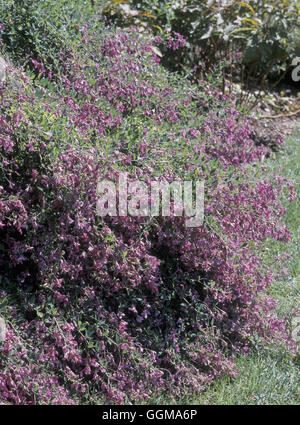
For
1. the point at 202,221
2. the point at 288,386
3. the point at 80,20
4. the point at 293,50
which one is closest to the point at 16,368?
the point at 202,221

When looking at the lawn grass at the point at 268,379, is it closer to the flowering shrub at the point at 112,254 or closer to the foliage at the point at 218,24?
the flowering shrub at the point at 112,254

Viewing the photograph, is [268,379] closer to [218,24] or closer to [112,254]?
[112,254]

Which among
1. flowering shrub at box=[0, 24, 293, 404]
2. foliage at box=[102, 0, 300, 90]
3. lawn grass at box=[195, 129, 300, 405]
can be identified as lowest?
lawn grass at box=[195, 129, 300, 405]

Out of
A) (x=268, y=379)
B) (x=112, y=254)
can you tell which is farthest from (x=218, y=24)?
(x=268, y=379)

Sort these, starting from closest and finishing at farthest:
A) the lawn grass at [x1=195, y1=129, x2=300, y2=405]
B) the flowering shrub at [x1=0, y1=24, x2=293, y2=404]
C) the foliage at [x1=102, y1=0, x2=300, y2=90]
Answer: the flowering shrub at [x1=0, y1=24, x2=293, y2=404] < the lawn grass at [x1=195, y1=129, x2=300, y2=405] < the foliage at [x1=102, y1=0, x2=300, y2=90]

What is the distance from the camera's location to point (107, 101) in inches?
146

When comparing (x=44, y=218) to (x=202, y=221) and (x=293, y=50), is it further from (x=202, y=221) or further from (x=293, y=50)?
(x=293, y=50)

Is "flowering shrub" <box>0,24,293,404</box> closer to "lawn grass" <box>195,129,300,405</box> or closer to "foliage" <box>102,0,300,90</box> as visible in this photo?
"lawn grass" <box>195,129,300,405</box>

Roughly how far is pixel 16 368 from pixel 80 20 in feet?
7.83

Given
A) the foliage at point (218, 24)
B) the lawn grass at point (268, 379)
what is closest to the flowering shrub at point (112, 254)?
the lawn grass at point (268, 379)

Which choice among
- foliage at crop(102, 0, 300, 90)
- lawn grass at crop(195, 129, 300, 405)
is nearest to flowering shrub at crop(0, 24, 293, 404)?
lawn grass at crop(195, 129, 300, 405)

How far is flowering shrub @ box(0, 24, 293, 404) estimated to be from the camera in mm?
3008

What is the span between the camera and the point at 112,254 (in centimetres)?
304

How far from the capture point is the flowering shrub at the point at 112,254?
3008mm
